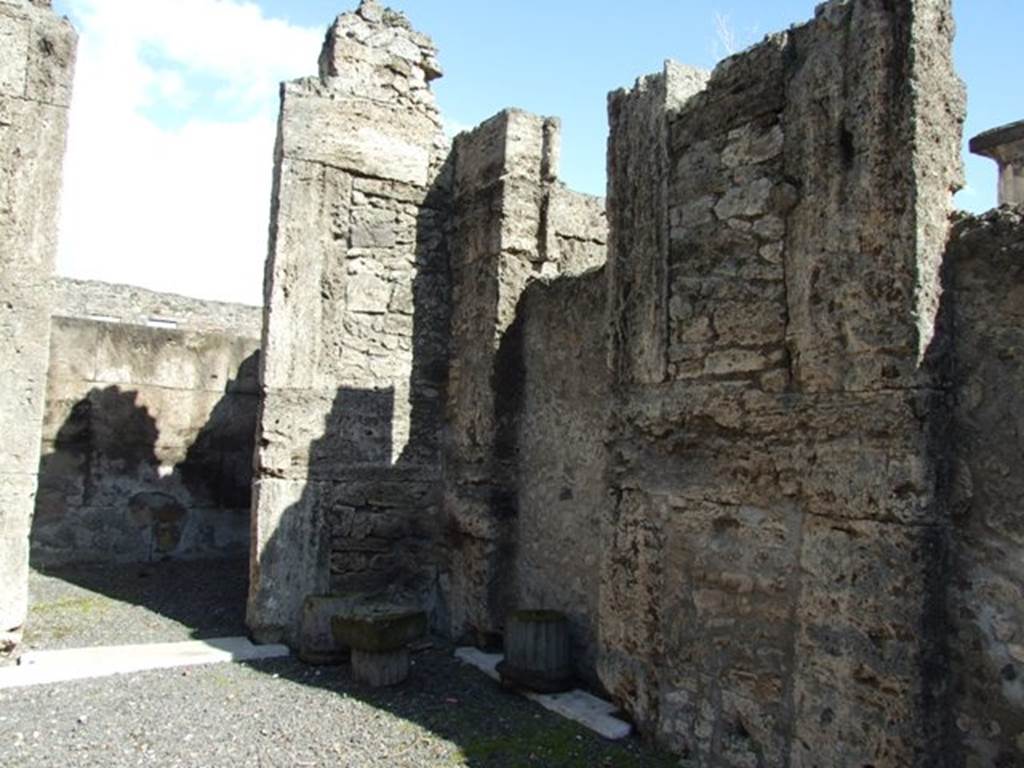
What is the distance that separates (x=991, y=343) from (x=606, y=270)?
2168 mm

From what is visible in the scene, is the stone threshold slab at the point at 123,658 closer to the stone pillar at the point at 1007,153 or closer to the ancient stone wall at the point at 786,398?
the ancient stone wall at the point at 786,398

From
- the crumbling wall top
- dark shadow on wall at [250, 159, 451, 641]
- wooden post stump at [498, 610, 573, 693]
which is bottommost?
wooden post stump at [498, 610, 573, 693]

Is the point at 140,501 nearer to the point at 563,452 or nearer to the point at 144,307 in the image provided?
the point at 563,452

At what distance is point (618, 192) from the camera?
476cm

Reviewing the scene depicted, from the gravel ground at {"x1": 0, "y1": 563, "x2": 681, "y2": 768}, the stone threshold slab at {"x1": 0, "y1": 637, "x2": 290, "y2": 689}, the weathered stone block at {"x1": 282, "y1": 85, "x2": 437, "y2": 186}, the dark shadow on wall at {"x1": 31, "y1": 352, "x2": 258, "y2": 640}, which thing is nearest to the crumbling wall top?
the weathered stone block at {"x1": 282, "y1": 85, "x2": 437, "y2": 186}

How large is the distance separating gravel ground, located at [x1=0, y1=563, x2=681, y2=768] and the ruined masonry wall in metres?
2.29

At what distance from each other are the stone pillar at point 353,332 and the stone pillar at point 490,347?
0.30m

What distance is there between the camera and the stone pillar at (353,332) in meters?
6.18

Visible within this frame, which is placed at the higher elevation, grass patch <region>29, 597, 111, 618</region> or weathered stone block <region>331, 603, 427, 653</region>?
weathered stone block <region>331, 603, 427, 653</region>

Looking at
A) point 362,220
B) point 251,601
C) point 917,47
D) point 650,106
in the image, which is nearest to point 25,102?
point 362,220

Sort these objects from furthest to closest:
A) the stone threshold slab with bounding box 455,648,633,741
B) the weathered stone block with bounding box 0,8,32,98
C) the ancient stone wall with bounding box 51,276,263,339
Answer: the ancient stone wall with bounding box 51,276,263,339 → the weathered stone block with bounding box 0,8,32,98 → the stone threshold slab with bounding box 455,648,633,741

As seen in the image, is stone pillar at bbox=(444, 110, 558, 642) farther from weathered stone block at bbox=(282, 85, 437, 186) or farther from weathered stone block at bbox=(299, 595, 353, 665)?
weathered stone block at bbox=(299, 595, 353, 665)

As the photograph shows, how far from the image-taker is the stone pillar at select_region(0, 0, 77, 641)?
5.36 metres

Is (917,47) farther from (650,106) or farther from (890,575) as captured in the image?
(890,575)
